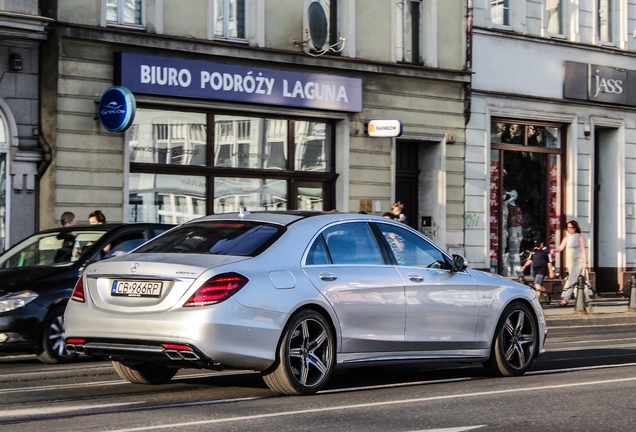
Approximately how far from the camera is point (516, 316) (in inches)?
450

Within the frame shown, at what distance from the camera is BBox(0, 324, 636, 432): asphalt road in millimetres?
7650

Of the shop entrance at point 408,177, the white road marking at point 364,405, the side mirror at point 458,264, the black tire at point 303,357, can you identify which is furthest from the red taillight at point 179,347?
the shop entrance at point 408,177

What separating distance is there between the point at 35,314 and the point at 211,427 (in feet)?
18.3

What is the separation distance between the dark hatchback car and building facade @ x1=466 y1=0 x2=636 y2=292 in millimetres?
14912

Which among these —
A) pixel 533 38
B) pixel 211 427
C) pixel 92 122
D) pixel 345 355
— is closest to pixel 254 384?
pixel 345 355

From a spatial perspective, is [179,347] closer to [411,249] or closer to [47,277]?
[411,249]

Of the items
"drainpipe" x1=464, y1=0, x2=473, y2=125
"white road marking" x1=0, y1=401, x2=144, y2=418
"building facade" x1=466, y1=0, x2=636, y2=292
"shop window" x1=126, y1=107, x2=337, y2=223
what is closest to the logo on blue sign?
"shop window" x1=126, y1=107, x2=337, y2=223

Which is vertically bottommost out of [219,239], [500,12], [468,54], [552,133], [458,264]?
[458,264]

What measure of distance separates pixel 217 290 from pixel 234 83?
46.9 feet

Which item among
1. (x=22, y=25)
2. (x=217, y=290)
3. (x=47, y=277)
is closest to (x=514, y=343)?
(x=217, y=290)

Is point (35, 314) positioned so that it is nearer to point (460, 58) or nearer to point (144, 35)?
point (144, 35)

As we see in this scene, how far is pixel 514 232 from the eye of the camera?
28734mm

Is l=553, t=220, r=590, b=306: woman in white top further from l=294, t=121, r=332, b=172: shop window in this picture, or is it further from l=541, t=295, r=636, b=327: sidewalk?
l=294, t=121, r=332, b=172: shop window

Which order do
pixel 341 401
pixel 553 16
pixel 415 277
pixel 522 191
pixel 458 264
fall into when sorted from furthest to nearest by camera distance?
1. pixel 553 16
2. pixel 522 191
3. pixel 458 264
4. pixel 415 277
5. pixel 341 401
